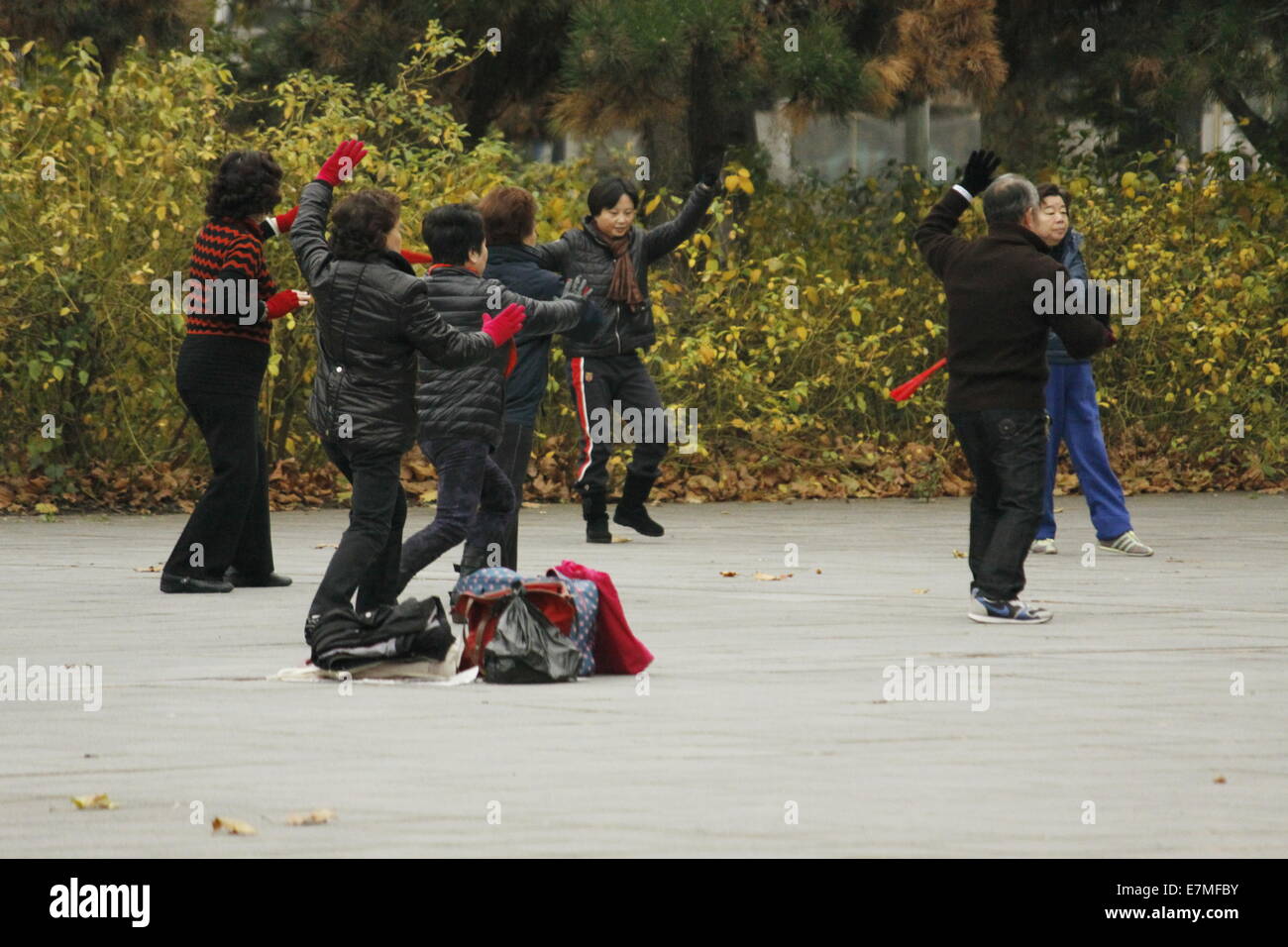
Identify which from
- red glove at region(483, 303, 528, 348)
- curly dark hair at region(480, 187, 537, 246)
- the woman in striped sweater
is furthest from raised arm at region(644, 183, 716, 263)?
red glove at region(483, 303, 528, 348)

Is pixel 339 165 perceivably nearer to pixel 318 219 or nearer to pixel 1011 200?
pixel 318 219

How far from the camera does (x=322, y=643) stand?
25.5ft

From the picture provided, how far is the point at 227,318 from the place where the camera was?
34.3ft

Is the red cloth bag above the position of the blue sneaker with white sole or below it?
above

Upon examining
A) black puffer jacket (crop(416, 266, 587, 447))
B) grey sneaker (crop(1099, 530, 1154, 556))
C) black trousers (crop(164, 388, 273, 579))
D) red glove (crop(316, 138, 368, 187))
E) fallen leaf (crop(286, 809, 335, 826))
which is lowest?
grey sneaker (crop(1099, 530, 1154, 556))

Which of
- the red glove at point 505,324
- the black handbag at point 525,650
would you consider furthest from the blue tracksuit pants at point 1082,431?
the black handbag at point 525,650

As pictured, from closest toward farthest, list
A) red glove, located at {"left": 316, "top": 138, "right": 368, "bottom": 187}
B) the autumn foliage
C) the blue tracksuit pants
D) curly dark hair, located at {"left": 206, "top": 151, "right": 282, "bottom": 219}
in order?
red glove, located at {"left": 316, "top": 138, "right": 368, "bottom": 187} < curly dark hair, located at {"left": 206, "top": 151, "right": 282, "bottom": 219} < the blue tracksuit pants < the autumn foliage

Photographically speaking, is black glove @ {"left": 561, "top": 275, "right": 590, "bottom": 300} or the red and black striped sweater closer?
black glove @ {"left": 561, "top": 275, "right": 590, "bottom": 300}

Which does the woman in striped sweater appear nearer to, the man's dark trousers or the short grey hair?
the man's dark trousers

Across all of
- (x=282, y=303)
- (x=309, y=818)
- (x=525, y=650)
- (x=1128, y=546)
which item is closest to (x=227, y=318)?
(x=282, y=303)

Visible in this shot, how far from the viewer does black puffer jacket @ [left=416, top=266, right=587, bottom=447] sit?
909cm

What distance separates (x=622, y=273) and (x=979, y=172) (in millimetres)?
3791

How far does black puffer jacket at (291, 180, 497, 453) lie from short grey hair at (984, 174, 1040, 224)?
7.81 feet

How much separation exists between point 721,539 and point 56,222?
464cm
